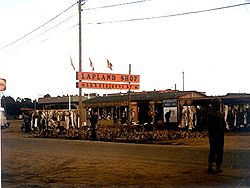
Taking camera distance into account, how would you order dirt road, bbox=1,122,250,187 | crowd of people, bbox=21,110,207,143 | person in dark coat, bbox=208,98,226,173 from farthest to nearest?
crowd of people, bbox=21,110,207,143 → person in dark coat, bbox=208,98,226,173 → dirt road, bbox=1,122,250,187

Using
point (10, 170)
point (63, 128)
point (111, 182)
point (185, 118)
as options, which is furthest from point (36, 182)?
point (63, 128)

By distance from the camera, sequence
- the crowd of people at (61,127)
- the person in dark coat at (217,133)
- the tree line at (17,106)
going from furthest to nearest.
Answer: the tree line at (17,106)
the crowd of people at (61,127)
the person in dark coat at (217,133)

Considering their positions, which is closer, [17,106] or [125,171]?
[125,171]

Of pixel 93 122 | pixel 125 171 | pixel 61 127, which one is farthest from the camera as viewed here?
pixel 61 127

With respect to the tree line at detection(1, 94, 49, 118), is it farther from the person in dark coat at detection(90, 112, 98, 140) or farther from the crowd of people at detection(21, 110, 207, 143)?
the person in dark coat at detection(90, 112, 98, 140)

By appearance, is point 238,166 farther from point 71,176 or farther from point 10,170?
point 10,170

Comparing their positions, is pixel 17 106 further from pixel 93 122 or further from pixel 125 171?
pixel 125 171

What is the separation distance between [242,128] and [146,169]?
17.8m

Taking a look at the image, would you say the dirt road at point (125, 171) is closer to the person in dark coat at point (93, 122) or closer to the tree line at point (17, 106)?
the person in dark coat at point (93, 122)

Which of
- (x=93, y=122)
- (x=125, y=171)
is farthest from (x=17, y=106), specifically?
(x=125, y=171)

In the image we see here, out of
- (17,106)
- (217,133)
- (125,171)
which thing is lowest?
(125,171)

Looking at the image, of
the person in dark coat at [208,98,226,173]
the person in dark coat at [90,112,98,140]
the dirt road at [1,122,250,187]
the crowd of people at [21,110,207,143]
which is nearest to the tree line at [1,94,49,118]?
the crowd of people at [21,110,207,143]

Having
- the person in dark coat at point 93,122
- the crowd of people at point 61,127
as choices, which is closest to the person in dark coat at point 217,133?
the person in dark coat at point 93,122

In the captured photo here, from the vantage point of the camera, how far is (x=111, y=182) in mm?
8547
